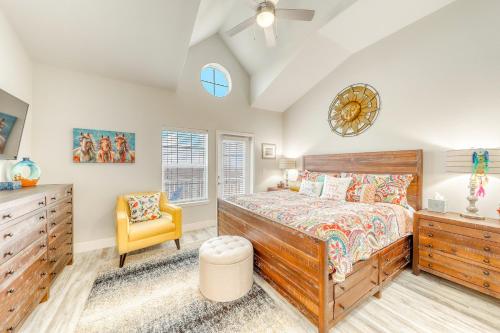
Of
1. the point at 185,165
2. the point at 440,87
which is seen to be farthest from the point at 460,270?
the point at 185,165

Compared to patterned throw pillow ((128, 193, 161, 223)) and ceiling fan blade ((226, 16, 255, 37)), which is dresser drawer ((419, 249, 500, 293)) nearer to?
ceiling fan blade ((226, 16, 255, 37))

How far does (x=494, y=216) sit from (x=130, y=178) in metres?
5.14

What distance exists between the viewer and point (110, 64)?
306 cm

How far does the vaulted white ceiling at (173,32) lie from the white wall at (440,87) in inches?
12.6

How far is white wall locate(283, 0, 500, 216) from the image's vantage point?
2.38 m

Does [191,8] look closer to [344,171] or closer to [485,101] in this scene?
[344,171]

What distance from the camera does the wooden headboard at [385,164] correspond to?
9.52 ft

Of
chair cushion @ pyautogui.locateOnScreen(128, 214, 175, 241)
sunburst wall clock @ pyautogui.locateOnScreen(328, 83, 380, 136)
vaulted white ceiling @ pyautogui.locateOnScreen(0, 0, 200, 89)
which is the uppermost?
vaulted white ceiling @ pyautogui.locateOnScreen(0, 0, 200, 89)

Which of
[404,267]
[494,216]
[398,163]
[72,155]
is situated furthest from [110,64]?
[494,216]

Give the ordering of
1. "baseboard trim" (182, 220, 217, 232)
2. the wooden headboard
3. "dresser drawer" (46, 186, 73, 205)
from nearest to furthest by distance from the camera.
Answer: "dresser drawer" (46, 186, 73, 205) < the wooden headboard < "baseboard trim" (182, 220, 217, 232)

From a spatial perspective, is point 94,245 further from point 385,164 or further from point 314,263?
point 385,164

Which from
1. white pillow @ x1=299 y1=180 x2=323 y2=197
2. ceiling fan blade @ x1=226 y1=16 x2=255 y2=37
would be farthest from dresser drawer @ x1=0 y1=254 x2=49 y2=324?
white pillow @ x1=299 y1=180 x2=323 y2=197

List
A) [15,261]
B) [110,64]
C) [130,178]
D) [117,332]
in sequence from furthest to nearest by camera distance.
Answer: [130,178], [110,64], [117,332], [15,261]

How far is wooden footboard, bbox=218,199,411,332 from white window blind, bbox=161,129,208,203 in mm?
2004
